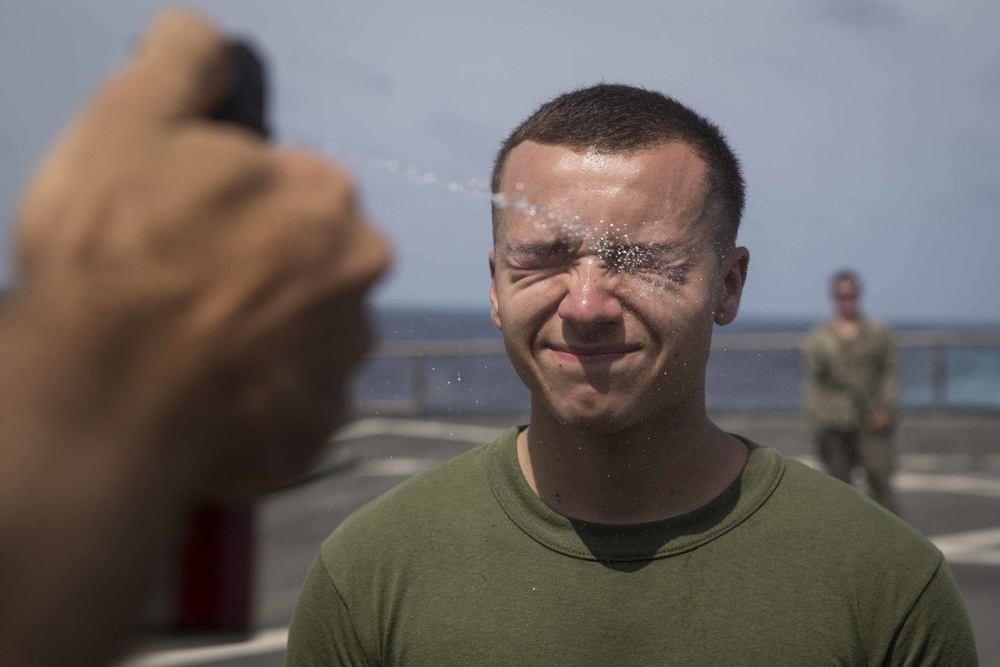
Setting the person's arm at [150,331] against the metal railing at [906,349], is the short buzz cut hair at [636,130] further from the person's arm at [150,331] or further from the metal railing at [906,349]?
the metal railing at [906,349]

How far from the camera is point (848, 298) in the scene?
7020mm

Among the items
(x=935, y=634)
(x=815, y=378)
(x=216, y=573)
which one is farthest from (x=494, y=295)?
(x=815, y=378)

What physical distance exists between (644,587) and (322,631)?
0.62 m

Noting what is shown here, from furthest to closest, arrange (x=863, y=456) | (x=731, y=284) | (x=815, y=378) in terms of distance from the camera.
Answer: (x=815, y=378) < (x=863, y=456) < (x=731, y=284)

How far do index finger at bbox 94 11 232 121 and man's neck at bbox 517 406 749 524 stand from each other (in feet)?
4.56

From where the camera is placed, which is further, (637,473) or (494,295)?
(494,295)

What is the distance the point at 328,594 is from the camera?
2.10m

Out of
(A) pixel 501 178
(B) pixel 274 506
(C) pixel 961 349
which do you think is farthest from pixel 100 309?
(C) pixel 961 349

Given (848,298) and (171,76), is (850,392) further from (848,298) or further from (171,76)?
(171,76)

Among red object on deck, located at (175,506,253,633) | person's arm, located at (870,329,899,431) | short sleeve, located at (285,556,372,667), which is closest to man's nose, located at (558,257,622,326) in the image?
short sleeve, located at (285,556,372,667)

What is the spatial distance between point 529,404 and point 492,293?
26cm

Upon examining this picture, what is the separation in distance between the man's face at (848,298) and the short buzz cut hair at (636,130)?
5084 mm

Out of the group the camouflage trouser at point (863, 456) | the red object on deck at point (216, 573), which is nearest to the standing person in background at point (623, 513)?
the red object on deck at point (216, 573)

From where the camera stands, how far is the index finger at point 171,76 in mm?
737
